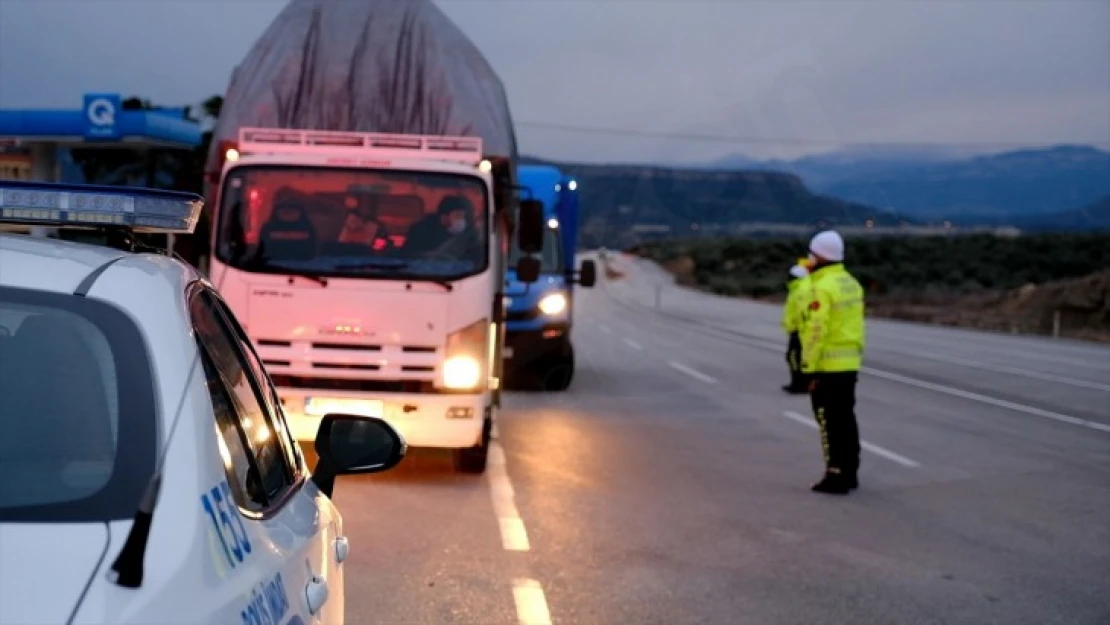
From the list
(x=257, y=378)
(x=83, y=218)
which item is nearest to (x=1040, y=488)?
(x=257, y=378)

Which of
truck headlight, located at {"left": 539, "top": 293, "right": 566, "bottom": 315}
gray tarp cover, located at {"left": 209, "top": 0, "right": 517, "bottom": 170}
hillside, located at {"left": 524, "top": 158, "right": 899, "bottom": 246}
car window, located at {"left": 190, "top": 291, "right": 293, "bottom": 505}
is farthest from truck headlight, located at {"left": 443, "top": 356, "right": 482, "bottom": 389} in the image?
hillside, located at {"left": 524, "top": 158, "right": 899, "bottom": 246}

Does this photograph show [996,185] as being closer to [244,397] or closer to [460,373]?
[460,373]

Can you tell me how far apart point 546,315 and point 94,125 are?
7.05 metres

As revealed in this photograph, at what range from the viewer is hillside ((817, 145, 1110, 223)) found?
26312 millimetres

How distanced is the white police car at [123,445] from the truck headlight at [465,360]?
288 inches

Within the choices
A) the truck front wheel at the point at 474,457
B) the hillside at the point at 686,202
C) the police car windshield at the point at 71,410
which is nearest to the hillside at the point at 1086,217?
the hillside at the point at 686,202

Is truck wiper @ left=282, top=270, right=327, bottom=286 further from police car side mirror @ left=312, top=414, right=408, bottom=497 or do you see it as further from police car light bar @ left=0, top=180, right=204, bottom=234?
police car light bar @ left=0, top=180, right=204, bottom=234

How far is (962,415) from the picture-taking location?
17219 millimetres

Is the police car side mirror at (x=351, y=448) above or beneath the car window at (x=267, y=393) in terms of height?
beneath

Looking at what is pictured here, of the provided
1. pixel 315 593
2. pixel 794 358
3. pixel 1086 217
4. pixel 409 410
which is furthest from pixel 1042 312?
pixel 315 593

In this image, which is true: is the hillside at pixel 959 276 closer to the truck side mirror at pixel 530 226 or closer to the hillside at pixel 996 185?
the hillside at pixel 996 185

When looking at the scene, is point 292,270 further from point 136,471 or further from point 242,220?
point 136,471

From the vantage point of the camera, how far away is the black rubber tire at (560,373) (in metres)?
19.0

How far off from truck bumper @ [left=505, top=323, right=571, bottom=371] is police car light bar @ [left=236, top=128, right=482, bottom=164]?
7.07 metres
